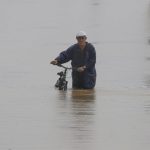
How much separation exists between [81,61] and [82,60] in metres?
0.03

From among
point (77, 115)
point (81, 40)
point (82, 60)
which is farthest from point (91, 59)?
point (77, 115)

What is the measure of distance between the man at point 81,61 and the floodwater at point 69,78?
0.96 feet

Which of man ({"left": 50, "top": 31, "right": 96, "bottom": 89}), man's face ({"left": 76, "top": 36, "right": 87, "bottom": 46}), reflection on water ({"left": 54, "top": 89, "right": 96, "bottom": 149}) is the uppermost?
man's face ({"left": 76, "top": 36, "right": 87, "bottom": 46})

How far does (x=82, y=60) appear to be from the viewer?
15250 mm

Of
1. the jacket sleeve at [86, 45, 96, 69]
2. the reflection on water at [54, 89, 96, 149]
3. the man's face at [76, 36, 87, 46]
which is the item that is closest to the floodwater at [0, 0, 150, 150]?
the reflection on water at [54, 89, 96, 149]

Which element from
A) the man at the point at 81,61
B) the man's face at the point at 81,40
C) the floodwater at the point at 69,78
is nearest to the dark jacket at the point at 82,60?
the man at the point at 81,61

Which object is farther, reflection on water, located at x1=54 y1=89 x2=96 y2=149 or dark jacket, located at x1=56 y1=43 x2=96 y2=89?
dark jacket, located at x1=56 y1=43 x2=96 y2=89

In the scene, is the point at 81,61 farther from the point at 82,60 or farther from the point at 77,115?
the point at 77,115

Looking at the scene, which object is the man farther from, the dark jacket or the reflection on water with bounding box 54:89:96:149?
the reflection on water with bounding box 54:89:96:149

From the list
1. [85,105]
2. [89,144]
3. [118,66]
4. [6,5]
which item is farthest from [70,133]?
[6,5]

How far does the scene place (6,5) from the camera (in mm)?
34750

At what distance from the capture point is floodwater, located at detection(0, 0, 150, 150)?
10.1 metres

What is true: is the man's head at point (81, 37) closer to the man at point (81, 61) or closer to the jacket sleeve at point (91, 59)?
the man at point (81, 61)

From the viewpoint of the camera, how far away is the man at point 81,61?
1512 cm
